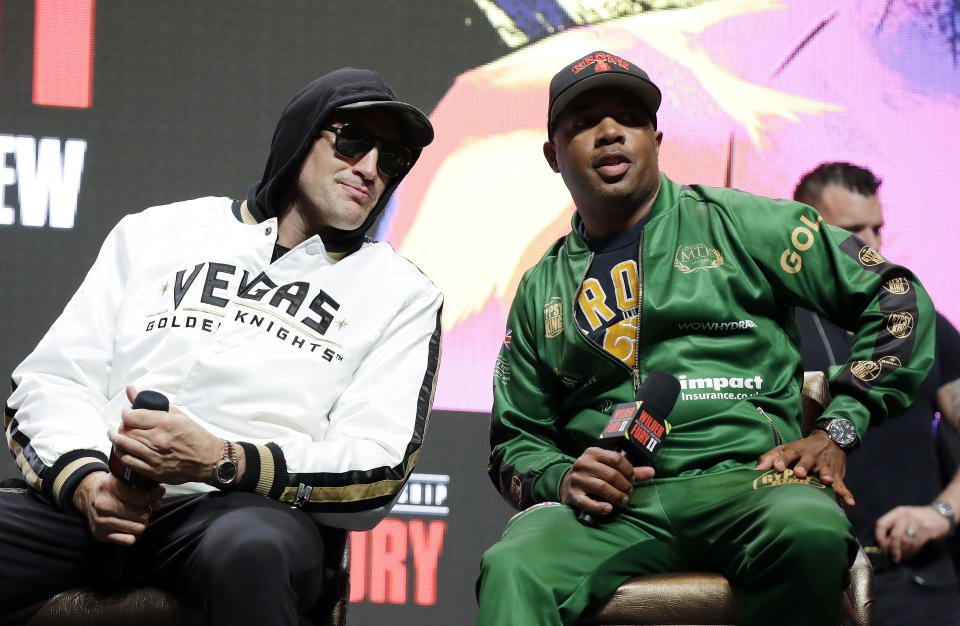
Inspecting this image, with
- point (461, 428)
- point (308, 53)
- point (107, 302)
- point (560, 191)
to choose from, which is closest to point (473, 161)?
point (560, 191)

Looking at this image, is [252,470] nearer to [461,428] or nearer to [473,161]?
[461,428]

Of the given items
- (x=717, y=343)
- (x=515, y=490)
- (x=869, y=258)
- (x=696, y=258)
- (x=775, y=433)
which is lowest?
(x=515, y=490)

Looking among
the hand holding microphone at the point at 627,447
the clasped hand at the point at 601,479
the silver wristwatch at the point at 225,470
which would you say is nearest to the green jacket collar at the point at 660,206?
the hand holding microphone at the point at 627,447

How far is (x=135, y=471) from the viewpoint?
1841 mm

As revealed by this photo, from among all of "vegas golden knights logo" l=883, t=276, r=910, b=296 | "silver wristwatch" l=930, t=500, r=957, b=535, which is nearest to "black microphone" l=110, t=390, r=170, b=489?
"vegas golden knights logo" l=883, t=276, r=910, b=296

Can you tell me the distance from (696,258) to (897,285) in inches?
17.6

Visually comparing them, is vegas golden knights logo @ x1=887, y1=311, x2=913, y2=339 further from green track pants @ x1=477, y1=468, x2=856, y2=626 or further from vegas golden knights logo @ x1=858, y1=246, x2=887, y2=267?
green track pants @ x1=477, y1=468, x2=856, y2=626

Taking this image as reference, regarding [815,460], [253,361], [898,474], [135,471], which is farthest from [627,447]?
[898,474]

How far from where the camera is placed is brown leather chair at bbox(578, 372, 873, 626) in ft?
6.34

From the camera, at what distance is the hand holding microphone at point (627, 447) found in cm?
195

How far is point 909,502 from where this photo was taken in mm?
3326

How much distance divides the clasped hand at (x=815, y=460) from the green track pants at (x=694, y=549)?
2cm

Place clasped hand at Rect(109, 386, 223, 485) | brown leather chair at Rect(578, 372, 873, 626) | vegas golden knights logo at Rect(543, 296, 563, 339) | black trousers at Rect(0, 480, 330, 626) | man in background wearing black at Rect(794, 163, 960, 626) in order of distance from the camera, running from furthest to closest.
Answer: man in background wearing black at Rect(794, 163, 960, 626)
vegas golden knights logo at Rect(543, 296, 563, 339)
brown leather chair at Rect(578, 372, 873, 626)
clasped hand at Rect(109, 386, 223, 485)
black trousers at Rect(0, 480, 330, 626)

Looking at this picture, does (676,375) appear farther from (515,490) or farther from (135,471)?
(135,471)
